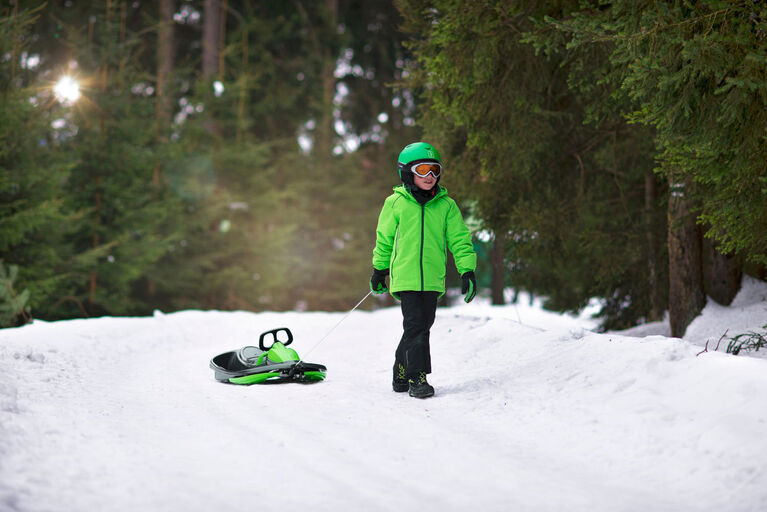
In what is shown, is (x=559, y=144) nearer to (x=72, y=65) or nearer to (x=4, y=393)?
(x=4, y=393)

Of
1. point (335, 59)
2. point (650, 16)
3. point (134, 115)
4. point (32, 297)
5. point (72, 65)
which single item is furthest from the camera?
point (335, 59)

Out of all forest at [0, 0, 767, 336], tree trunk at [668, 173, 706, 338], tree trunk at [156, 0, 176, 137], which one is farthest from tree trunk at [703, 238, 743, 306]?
tree trunk at [156, 0, 176, 137]

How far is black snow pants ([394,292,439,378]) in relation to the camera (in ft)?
17.6

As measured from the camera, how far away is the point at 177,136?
64.8 feet

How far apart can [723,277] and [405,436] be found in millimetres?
6103

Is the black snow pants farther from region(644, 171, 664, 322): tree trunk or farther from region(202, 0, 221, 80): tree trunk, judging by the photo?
region(202, 0, 221, 80): tree trunk

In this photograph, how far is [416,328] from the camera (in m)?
5.46

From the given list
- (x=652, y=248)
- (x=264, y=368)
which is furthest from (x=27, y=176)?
(x=652, y=248)

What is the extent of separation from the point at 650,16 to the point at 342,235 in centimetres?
1964

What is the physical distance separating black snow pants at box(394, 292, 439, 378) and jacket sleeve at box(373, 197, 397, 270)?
38 cm

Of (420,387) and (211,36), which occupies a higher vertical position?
(211,36)

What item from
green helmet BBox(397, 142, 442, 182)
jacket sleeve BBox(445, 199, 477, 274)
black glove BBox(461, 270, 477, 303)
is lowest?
black glove BBox(461, 270, 477, 303)

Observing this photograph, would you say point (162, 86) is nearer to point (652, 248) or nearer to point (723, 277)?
point (652, 248)

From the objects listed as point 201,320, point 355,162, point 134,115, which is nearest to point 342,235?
point 355,162
